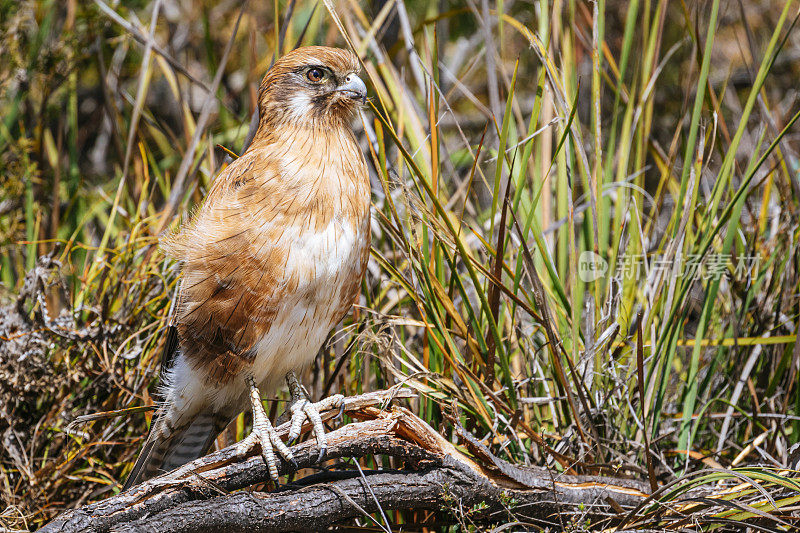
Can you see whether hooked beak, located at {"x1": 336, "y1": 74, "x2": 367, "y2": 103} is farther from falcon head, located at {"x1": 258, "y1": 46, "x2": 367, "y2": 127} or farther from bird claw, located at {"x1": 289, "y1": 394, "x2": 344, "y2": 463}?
bird claw, located at {"x1": 289, "y1": 394, "x2": 344, "y2": 463}

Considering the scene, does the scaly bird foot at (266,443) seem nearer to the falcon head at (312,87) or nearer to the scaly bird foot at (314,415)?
the scaly bird foot at (314,415)

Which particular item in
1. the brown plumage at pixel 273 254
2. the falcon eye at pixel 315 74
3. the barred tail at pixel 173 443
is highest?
the falcon eye at pixel 315 74

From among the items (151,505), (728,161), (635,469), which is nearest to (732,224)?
(728,161)

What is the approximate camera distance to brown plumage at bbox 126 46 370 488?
2301 mm

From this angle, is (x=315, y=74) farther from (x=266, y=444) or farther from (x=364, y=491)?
(x=364, y=491)

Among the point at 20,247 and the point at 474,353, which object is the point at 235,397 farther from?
the point at 20,247

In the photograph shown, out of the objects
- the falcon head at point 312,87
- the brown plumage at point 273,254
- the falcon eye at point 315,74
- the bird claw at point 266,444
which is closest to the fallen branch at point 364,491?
the bird claw at point 266,444

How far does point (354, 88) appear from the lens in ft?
8.27

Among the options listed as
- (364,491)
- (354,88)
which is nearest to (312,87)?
(354,88)

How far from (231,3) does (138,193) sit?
2641 mm

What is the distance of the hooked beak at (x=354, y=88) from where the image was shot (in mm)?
2520

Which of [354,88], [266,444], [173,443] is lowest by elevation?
[173,443]

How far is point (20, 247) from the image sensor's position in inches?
139

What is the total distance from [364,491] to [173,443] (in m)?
0.92
